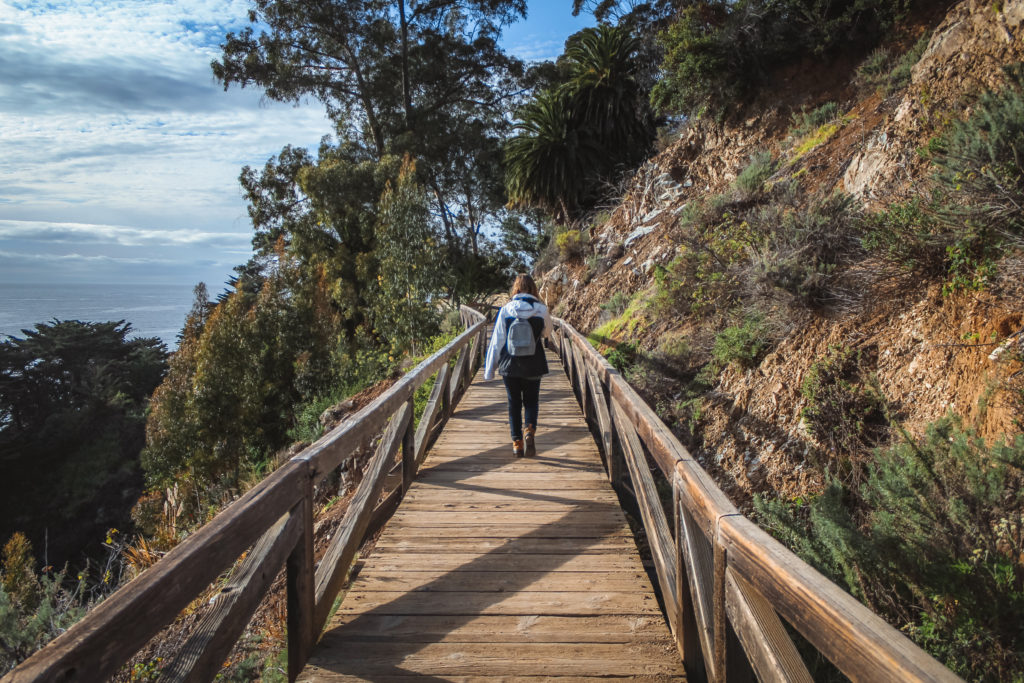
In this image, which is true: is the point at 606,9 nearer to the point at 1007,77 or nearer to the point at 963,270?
the point at 1007,77

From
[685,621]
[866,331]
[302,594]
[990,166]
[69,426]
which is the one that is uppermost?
[990,166]

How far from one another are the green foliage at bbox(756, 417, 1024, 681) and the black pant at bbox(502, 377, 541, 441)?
8.35 ft

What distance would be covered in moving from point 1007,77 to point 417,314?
41.1ft

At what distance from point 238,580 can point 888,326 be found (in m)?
4.47

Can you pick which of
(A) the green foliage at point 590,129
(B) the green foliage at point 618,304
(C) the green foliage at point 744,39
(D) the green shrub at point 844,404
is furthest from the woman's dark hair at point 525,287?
(A) the green foliage at point 590,129

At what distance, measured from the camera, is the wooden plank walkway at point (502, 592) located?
2.32 m

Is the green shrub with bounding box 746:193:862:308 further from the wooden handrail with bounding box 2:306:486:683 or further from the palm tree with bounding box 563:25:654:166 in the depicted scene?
the palm tree with bounding box 563:25:654:166

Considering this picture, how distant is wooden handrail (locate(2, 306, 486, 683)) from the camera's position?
1.29 metres

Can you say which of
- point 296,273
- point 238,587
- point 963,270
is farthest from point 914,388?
point 296,273

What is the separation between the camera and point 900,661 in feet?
3.46

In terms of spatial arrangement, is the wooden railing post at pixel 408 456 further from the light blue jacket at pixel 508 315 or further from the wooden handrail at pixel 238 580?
the light blue jacket at pixel 508 315

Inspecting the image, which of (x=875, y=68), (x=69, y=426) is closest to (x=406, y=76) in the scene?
(x=875, y=68)

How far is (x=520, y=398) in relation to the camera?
5.19 meters

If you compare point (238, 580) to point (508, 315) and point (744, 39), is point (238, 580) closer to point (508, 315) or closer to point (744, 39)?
point (508, 315)
